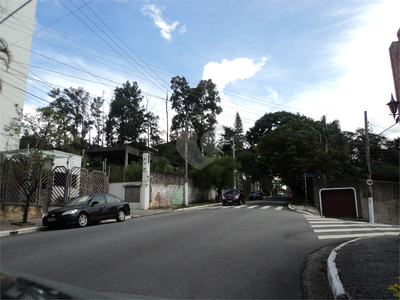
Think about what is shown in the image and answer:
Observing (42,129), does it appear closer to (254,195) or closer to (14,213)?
(14,213)

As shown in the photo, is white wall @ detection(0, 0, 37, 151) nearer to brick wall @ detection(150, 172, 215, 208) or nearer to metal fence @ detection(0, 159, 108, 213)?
metal fence @ detection(0, 159, 108, 213)

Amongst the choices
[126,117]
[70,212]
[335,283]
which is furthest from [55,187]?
[126,117]

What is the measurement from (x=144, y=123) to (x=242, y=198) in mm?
25673

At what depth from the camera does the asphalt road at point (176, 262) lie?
13.2ft

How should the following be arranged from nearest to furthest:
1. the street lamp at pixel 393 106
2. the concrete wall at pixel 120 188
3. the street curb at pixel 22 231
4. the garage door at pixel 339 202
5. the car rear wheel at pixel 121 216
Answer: the street lamp at pixel 393 106
the street curb at pixel 22 231
the car rear wheel at pixel 121 216
the concrete wall at pixel 120 188
the garage door at pixel 339 202

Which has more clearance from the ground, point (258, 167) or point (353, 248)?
point (258, 167)

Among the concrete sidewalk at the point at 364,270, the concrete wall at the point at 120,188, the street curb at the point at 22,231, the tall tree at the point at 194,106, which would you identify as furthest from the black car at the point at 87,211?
the tall tree at the point at 194,106

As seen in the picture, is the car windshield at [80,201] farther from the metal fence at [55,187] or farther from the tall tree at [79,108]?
the tall tree at [79,108]

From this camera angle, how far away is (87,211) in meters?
11.7

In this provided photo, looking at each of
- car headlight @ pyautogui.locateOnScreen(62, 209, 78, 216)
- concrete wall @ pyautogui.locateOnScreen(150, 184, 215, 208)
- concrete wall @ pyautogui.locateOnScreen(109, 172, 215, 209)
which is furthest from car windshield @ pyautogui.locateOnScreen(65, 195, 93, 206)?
concrete wall @ pyautogui.locateOnScreen(150, 184, 215, 208)

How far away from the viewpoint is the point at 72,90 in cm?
4622

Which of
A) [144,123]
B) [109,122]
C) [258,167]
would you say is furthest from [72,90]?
[258,167]

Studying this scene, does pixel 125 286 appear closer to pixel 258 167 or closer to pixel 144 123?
pixel 258 167

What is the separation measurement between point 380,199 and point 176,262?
75.2 ft
